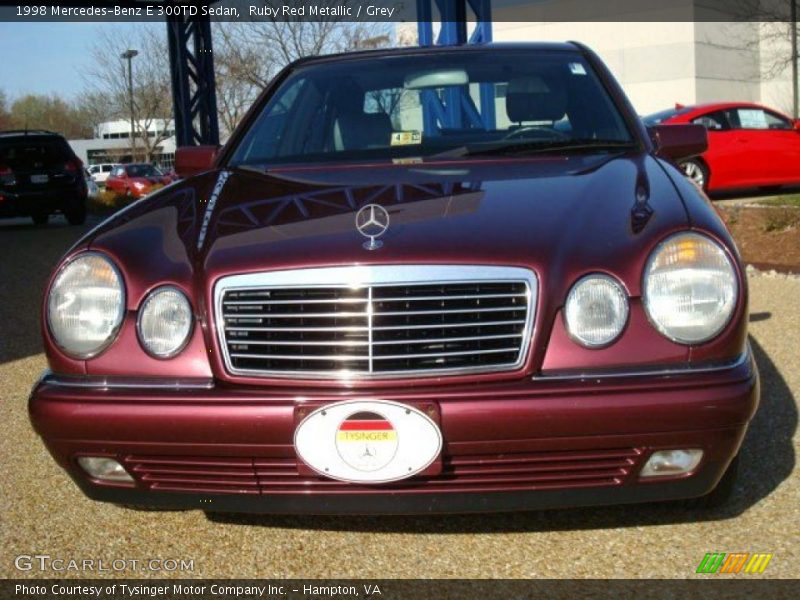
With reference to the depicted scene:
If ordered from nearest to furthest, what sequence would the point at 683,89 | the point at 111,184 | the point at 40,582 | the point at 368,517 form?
the point at 40,582
the point at 368,517
the point at 111,184
the point at 683,89

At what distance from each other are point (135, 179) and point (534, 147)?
32.7 m

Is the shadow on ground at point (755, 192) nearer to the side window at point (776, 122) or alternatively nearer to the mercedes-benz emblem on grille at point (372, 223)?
the side window at point (776, 122)

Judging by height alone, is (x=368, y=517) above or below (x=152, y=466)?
below

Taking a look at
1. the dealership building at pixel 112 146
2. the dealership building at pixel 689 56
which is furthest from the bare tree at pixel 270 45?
the dealership building at pixel 112 146

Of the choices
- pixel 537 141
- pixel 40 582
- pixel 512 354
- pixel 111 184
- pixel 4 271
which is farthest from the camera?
pixel 111 184

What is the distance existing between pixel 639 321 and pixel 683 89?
130 feet

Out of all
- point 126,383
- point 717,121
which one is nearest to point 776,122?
point 717,121

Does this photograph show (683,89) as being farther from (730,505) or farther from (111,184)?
(730,505)

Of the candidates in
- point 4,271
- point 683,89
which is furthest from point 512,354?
Answer: point 683,89

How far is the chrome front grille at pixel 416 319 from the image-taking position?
271cm

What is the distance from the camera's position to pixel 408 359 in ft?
8.93

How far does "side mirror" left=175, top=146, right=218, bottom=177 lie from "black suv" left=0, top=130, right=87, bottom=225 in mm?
14584

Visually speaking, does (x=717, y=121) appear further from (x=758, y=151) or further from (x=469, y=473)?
(x=469, y=473)

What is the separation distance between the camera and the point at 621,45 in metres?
42.0
